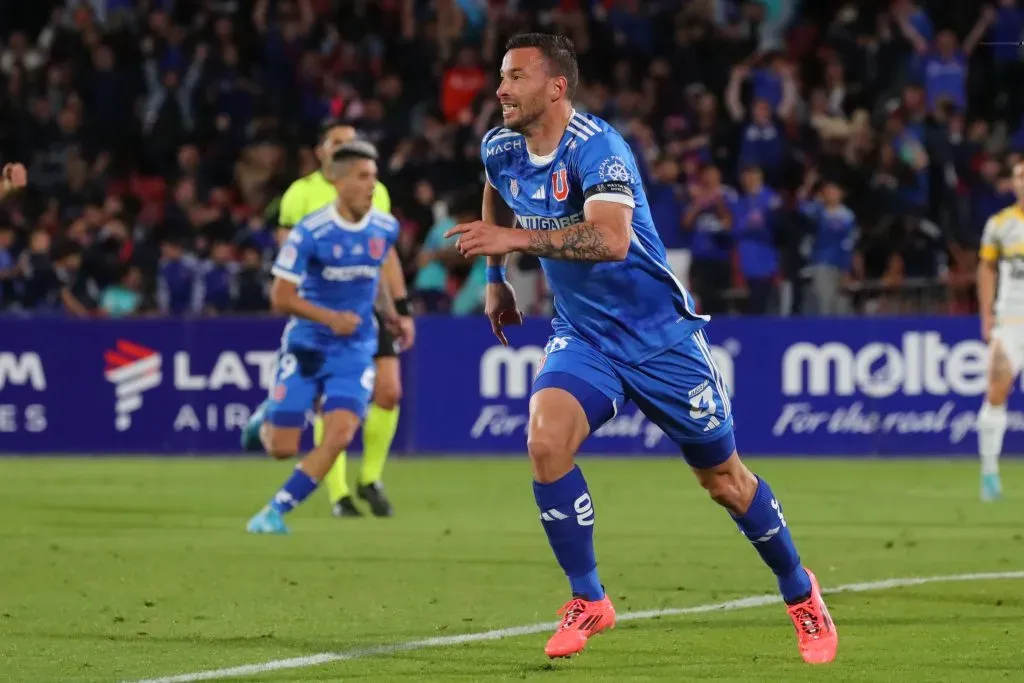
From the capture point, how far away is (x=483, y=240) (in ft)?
21.2

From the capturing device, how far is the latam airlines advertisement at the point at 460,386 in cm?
1903

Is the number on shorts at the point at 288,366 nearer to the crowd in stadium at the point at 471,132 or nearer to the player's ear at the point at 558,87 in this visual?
the player's ear at the point at 558,87

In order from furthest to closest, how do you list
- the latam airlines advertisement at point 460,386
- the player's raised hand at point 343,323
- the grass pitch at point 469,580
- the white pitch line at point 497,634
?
the latam airlines advertisement at point 460,386 < the player's raised hand at point 343,323 < the grass pitch at point 469,580 < the white pitch line at point 497,634

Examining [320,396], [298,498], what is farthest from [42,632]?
[320,396]

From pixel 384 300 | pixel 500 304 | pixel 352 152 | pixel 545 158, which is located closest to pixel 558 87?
pixel 545 158

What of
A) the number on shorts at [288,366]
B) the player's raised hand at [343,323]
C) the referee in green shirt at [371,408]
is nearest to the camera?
the player's raised hand at [343,323]

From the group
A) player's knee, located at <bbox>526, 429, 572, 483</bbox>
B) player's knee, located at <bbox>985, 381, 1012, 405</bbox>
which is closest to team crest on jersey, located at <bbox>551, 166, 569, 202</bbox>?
player's knee, located at <bbox>526, 429, 572, 483</bbox>

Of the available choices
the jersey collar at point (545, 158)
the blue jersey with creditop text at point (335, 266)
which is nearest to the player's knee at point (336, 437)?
the blue jersey with creditop text at point (335, 266)

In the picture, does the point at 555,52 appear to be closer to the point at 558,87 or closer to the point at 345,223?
the point at 558,87

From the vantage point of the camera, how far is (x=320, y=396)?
12.6 metres

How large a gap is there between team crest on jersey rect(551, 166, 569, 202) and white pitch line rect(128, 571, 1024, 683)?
172 centimetres

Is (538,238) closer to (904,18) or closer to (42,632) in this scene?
(42,632)

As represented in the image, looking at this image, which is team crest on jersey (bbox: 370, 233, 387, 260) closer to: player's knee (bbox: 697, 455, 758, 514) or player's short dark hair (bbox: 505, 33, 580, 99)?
player's short dark hair (bbox: 505, 33, 580, 99)

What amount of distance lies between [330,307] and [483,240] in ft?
19.4
